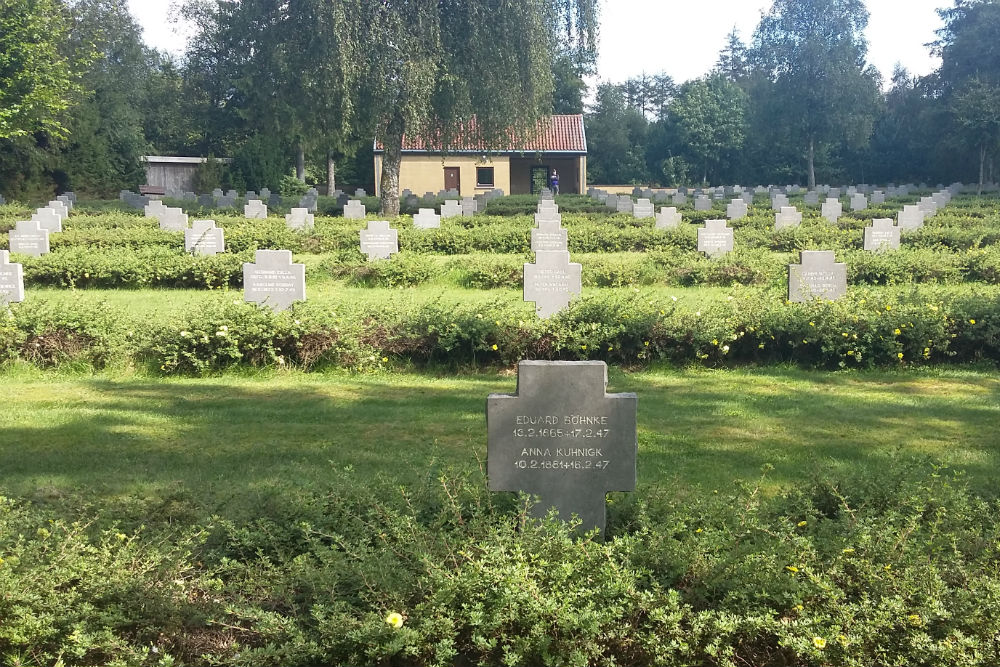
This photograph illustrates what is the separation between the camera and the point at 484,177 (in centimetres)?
5419

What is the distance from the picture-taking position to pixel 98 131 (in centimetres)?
4866

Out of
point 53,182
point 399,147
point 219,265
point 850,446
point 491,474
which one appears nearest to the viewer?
point 491,474

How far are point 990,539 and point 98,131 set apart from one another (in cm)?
5058

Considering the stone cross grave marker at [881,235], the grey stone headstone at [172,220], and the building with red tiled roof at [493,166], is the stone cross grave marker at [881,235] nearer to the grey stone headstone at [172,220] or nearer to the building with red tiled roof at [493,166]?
the grey stone headstone at [172,220]

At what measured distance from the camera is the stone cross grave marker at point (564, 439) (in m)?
4.99

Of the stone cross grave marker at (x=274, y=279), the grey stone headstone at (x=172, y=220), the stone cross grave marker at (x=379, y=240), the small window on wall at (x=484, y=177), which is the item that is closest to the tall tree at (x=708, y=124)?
the small window on wall at (x=484, y=177)

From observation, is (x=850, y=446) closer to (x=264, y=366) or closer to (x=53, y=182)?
(x=264, y=366)

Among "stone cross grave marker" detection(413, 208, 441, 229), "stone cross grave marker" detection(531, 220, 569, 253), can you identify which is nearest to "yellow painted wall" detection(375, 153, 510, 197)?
"stone cross grave marker" detection(413, 208, 441, 229)

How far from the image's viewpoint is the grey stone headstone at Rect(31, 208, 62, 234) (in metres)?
22.7

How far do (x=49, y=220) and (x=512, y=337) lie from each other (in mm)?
17345

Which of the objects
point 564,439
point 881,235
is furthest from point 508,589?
point 881,235

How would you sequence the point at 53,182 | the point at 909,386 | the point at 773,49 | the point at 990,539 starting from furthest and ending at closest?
the point at 773,49 < the point at 53,182 < the point at 909,386 < the point at 990,539

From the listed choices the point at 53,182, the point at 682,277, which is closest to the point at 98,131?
the point at 53,182

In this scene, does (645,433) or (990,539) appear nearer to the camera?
(990,539)
